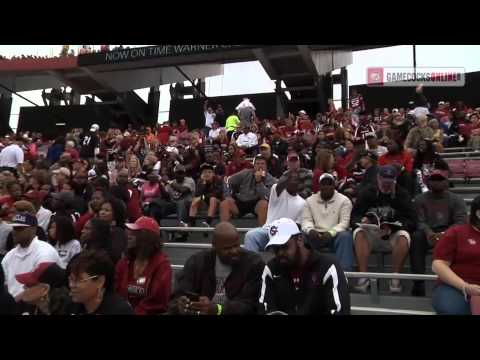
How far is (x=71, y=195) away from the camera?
25.8 feet

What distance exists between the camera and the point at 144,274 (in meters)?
4.11

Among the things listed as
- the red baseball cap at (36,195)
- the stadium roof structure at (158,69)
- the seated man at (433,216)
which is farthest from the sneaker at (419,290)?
the stadium roof structure at (158,69)

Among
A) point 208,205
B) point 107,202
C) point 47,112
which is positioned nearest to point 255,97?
point 47,112

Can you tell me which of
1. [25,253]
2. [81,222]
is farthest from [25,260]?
[81,222]

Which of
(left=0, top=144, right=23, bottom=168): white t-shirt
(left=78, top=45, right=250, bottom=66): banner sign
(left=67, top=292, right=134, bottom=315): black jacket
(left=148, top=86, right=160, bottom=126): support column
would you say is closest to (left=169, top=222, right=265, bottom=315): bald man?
(left=67, top=292, right=134, bottom=315): black jacket

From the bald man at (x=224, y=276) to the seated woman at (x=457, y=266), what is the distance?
1.27 metres

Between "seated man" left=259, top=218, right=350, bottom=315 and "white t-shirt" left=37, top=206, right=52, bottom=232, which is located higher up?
"white t-shirt" left=37, top=206, right=52, bottom=232

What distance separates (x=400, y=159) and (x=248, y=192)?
206 cm

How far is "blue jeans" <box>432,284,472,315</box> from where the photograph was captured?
149 inches

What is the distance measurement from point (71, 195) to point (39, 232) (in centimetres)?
197

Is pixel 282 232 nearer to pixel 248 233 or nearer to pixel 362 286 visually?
pixel 362 286

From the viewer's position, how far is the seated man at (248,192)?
743cm

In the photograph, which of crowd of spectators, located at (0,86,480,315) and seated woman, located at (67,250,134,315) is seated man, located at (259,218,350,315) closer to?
crowd of spectators, located at (0,86,480,315)

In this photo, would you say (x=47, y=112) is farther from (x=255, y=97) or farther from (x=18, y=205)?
(x=18, y=205)
